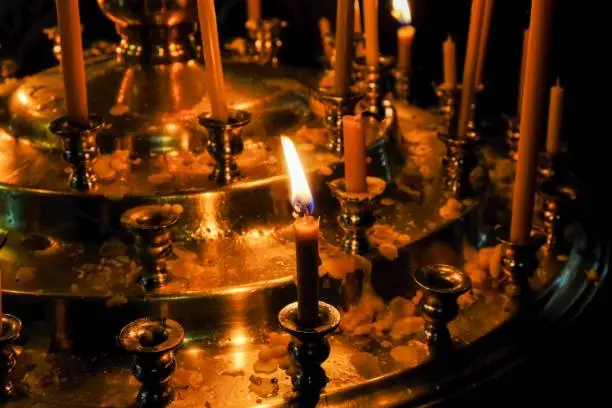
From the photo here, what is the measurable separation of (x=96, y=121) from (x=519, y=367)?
0.65 metres

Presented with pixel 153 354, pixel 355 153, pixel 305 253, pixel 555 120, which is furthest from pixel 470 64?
pixel 153 354

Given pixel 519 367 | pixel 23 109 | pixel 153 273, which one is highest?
pixel 23 109

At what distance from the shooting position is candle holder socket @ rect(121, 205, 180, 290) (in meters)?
0.98

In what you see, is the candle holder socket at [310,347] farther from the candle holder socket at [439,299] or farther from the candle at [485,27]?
the candle at [485,27]

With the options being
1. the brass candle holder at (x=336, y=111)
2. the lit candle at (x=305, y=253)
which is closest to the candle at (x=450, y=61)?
the brass candle holder at (x=336, y=111)

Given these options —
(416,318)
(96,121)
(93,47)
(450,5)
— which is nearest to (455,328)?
(416,318)

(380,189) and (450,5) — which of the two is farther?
(450,5)

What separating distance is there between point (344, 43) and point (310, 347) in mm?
495

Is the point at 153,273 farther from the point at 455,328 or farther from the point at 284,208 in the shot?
the point at 455,328

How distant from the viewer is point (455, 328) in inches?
41.5

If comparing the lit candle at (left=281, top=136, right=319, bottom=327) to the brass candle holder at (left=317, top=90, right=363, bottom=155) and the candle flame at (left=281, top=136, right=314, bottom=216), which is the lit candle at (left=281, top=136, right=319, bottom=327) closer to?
the candle flame at (left=281, top=136, right=314, bottom=216)

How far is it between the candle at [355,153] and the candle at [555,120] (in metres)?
0.39

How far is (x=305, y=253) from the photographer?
0.84m

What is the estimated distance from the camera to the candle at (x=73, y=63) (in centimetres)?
108
